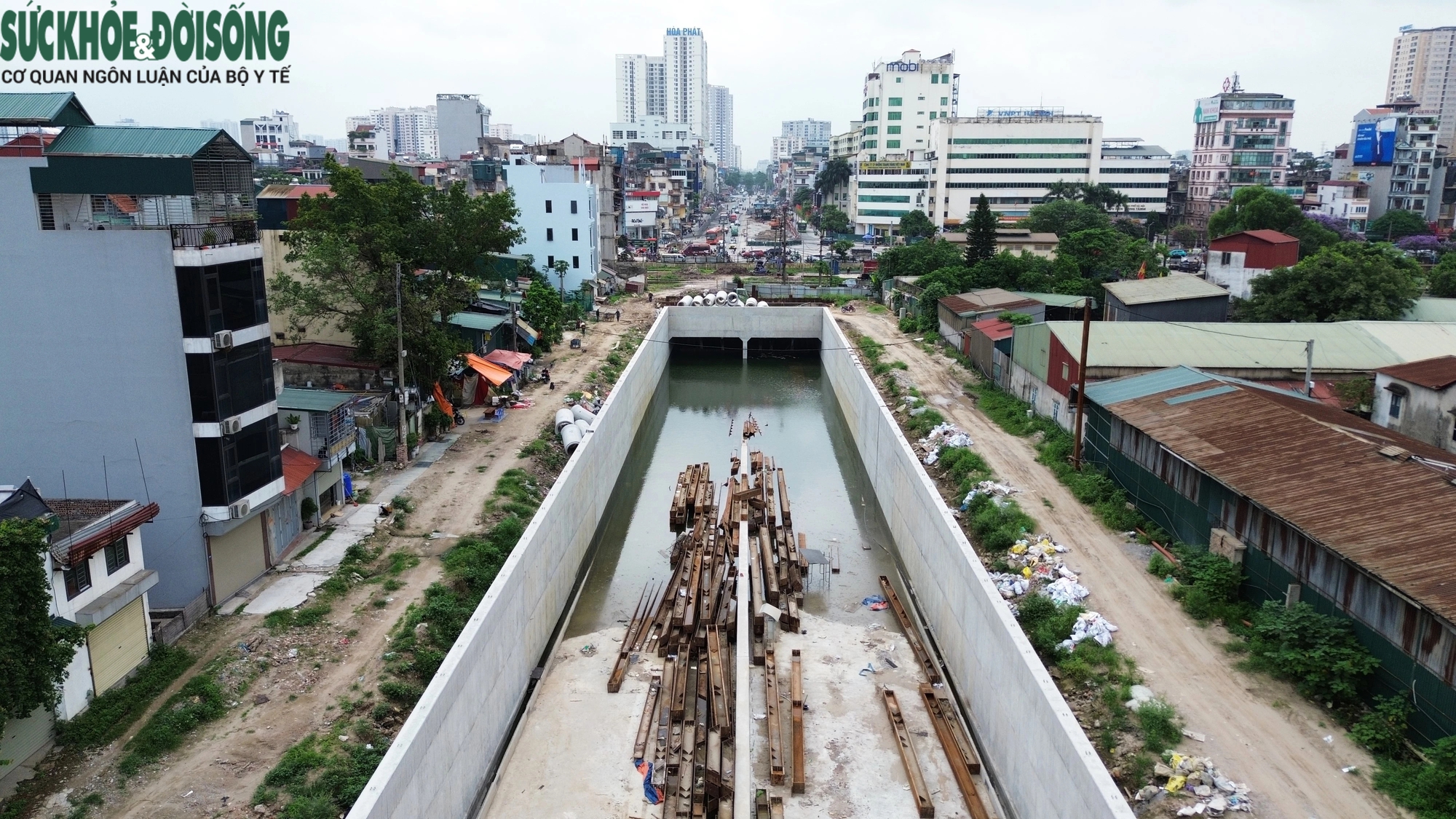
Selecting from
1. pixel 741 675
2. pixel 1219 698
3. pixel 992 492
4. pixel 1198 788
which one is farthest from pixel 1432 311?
pixel 741 675

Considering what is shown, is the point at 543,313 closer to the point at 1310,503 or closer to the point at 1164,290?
the point at 1164,290

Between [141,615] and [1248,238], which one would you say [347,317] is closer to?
[141,615]

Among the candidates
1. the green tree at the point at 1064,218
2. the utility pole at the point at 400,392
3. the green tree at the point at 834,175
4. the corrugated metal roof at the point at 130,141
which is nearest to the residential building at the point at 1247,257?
the utility pole at the point at 400,392

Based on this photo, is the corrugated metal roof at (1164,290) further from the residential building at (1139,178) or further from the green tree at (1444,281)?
the residential building at (1139,178)

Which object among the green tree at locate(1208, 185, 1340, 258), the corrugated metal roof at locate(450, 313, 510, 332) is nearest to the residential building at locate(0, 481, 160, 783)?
the corrugated metal roof at locate(450, 313, 510, 332)

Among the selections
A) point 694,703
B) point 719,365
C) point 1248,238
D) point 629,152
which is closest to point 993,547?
point 694,703

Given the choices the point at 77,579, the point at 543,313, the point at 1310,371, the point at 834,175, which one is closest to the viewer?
the point at 77,579

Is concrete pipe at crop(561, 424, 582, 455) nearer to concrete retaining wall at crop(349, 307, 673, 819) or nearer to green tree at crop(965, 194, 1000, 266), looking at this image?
concrete retaining wall at crop(349, 307, 673, 819)
